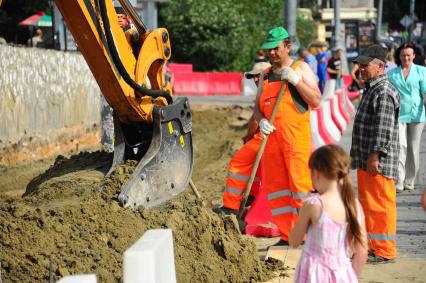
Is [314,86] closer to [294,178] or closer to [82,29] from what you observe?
[294,178]

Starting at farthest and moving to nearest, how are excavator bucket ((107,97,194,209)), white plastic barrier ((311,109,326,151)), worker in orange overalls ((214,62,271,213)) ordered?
white plastic barrier ((311,109,326,151))
worker in orange overalls ((214,62,271,213))
excavator bucket ((107,97,194,209))

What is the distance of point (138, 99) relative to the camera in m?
9.22

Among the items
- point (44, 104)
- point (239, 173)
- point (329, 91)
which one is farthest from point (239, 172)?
point (329, 91)

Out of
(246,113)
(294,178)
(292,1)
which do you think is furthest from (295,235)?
(246,113)

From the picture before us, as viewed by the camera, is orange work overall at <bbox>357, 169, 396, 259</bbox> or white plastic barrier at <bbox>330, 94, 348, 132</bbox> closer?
orange work overall at <bbox>357, 169, 396, 259</bbox>

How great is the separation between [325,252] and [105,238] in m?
2.85

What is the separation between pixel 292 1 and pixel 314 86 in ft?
26.7

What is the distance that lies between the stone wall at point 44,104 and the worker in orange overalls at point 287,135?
23.1ft

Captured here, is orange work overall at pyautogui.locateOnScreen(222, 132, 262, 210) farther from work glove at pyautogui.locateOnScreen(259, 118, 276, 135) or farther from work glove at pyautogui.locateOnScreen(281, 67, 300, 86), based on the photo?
work glove at pyautogui.locateOnScreen(281, 67, 300, 86)

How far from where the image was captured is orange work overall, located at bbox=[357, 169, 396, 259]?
328 inches

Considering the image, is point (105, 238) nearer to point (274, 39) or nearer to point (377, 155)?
point (377, 155)

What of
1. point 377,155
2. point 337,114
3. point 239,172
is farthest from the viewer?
point 337,114

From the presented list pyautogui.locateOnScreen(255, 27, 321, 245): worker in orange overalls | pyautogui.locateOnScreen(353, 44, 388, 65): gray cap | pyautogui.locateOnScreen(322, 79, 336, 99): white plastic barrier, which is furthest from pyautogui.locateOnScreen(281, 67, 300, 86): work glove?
pyautogui.locateOnScreen(322, 79, 336, 99): white plastic barrier

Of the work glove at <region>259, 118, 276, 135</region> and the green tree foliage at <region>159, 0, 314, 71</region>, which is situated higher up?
the work glove at <region>259, 118, 276, 135</region>
